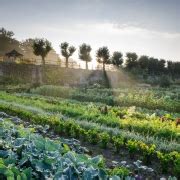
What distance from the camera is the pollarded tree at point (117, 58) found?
62625mm

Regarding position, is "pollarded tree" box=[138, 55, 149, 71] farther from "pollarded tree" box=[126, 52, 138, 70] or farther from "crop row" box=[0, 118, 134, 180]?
→ "crop row" box=[0, 118, 134, 180]

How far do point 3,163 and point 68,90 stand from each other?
84.3ft

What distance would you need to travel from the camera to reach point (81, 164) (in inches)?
130

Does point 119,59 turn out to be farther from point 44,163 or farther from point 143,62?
point 44,163

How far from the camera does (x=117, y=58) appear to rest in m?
62.6

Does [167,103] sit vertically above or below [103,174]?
below

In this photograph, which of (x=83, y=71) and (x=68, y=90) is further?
(x=83, y=71)

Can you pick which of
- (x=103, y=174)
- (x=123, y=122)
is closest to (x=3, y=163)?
(x=103, y=174)

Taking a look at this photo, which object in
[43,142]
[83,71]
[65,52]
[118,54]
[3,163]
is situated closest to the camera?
[3,163]

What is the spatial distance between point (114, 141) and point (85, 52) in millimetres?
51810

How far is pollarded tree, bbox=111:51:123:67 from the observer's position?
6262cm

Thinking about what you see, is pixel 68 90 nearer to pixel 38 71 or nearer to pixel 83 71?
pixel 38 71

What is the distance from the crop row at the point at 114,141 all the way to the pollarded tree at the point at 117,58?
49758 millimetres

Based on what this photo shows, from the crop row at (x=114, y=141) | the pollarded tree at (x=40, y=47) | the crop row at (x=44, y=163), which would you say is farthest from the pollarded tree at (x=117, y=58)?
the crop row at (x=44, y=163)
